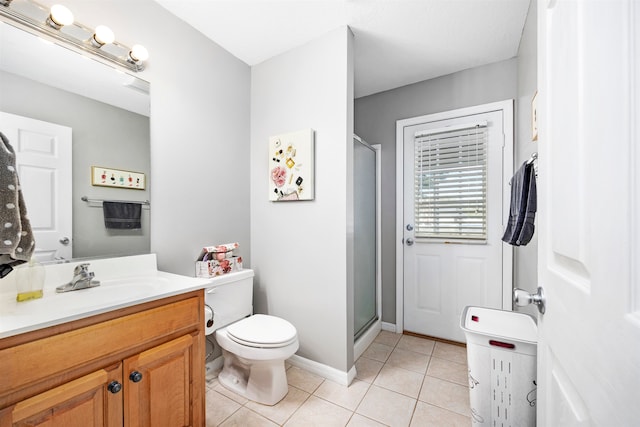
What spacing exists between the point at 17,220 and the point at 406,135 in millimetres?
2609

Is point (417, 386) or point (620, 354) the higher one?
point (620, 354)

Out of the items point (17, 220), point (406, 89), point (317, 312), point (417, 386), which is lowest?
point (417, 386)

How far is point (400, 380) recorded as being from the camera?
1832 mm

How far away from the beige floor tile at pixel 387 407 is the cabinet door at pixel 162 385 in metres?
0.96

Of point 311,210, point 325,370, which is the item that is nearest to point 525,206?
point 311,210

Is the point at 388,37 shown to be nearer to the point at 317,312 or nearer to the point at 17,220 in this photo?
the point at 317,312

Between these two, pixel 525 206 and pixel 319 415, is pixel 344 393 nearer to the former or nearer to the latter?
pixel 319 415

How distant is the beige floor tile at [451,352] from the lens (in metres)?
2.13

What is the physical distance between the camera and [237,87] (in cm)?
213

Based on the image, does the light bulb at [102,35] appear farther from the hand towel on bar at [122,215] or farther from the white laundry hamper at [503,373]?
the white laundry hamper at [503,373]

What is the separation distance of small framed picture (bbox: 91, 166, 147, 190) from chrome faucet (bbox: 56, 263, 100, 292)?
1.43 feet

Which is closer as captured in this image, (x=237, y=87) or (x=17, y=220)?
(x=17, y=220)

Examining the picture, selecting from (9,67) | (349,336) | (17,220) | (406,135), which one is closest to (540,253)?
(349,336)

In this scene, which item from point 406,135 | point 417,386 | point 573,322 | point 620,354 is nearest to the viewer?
point 620,354
